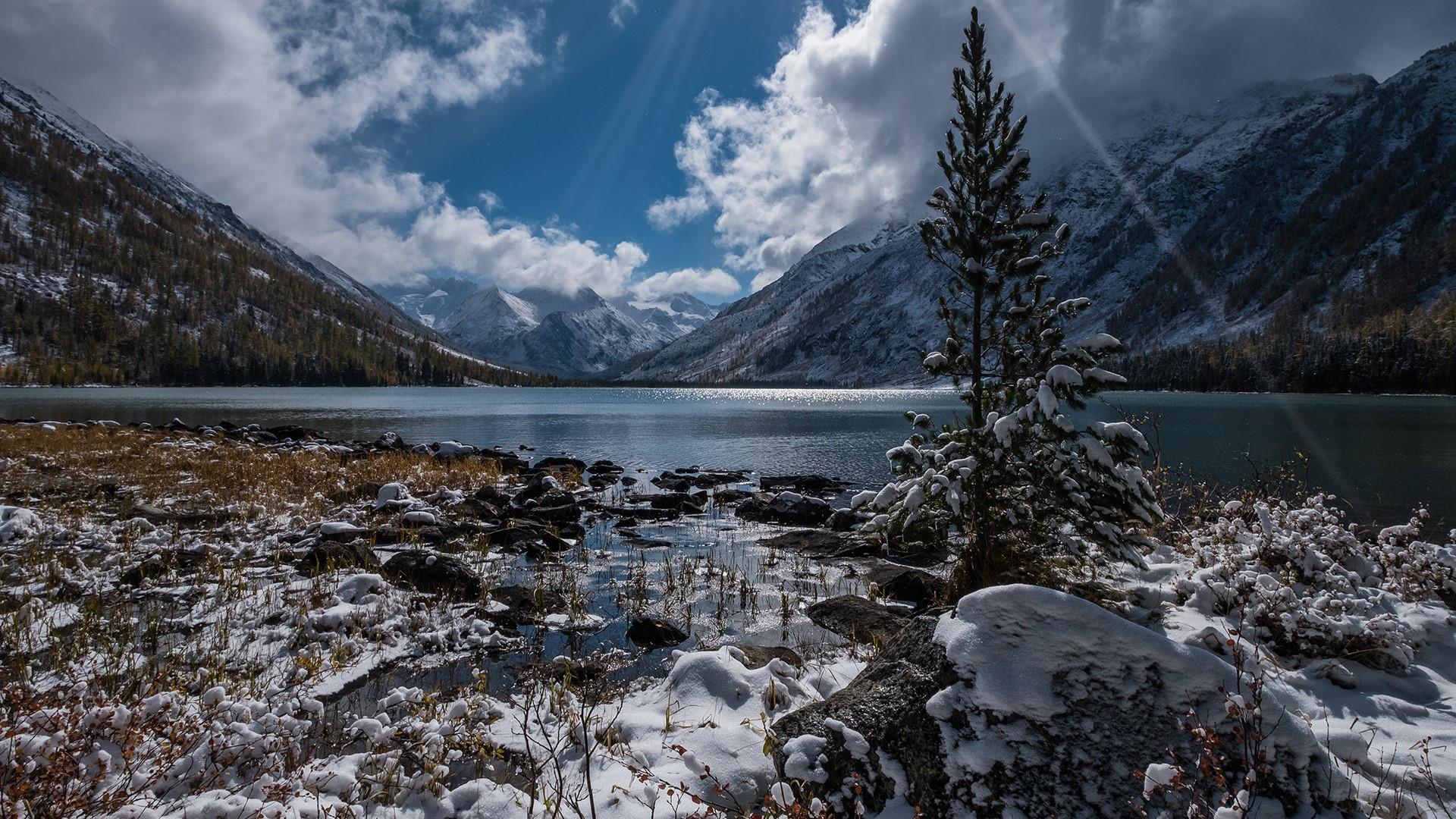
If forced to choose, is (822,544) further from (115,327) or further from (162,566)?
(115,327)

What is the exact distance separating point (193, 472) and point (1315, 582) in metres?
31.5

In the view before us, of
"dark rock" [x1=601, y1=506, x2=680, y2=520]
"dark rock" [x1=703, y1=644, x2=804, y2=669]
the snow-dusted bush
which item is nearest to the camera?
the snow-dusted bush

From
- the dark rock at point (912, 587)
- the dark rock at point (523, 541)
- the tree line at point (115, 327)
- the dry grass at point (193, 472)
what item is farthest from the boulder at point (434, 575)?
the tree line at point (115, 327)

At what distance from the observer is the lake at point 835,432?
30625mm

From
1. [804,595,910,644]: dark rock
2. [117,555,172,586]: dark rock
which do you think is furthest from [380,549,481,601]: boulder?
[804,595,910,644]: dark rock

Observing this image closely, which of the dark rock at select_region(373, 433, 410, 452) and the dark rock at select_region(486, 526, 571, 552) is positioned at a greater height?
the dark rock at select_region(373, 433, 410, 452)

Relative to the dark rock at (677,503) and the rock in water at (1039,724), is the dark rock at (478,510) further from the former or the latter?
the rock in water at (1039,724)

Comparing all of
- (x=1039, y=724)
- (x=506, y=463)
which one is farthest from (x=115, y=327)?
(x=1039, y=724)

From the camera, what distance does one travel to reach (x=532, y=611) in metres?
11.1

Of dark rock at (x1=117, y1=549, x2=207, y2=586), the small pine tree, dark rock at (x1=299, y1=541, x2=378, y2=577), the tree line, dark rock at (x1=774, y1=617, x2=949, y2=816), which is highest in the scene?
the tree line

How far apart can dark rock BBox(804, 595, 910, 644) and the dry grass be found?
1531 cm

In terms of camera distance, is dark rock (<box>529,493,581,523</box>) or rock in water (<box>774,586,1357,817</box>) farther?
dark rock (<box>529,493,581,523</box>)

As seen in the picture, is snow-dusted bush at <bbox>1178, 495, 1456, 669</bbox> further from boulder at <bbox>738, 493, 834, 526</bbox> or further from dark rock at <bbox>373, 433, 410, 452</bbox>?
dark rock at <bbox>373, 433, 410, 452</bbox>

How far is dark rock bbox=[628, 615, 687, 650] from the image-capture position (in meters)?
10.2
